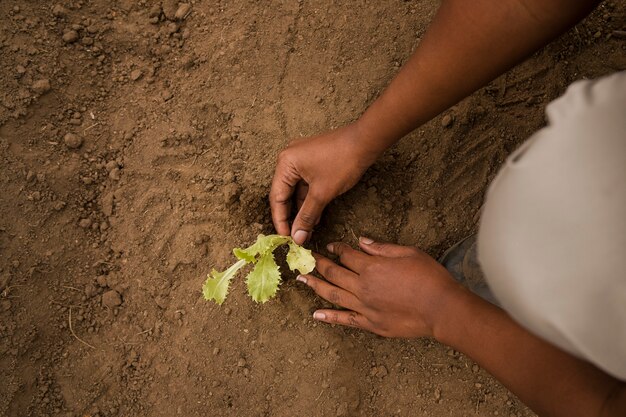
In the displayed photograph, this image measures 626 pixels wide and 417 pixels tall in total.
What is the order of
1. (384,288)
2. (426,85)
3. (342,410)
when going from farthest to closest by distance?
(342,410) → (384,288) → (426,85)

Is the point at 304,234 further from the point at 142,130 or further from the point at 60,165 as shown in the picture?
the point at 60,165

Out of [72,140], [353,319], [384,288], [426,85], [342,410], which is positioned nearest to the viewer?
[426,85]

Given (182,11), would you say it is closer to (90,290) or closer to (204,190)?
(204,190)

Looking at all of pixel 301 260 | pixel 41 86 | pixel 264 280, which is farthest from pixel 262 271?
pixel 41 86

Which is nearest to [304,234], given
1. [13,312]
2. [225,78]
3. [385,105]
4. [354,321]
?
[354,321]

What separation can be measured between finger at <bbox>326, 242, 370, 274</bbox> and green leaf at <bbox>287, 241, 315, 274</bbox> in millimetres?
185

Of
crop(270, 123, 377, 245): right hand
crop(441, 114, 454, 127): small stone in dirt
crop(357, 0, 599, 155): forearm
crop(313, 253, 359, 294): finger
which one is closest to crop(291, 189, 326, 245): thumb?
crop(270, 123, 377, 245): right hand

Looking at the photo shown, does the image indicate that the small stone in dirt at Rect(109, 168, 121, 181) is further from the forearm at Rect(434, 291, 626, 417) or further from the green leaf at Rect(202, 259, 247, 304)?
the forearm at Rect(434, 291, 626, 417)

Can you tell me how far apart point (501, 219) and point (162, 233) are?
164 cm

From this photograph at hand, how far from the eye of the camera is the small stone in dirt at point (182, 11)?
2488 mm

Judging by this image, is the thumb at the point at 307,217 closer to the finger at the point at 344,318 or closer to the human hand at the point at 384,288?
the human hand at the point at 384,288

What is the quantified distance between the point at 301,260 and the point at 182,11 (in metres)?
1.39

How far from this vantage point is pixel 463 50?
5.22 feet

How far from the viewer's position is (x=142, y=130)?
2.42 m
